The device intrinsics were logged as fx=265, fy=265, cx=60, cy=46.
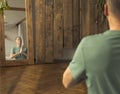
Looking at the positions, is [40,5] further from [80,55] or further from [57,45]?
[80,55]

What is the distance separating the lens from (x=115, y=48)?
0.88 m

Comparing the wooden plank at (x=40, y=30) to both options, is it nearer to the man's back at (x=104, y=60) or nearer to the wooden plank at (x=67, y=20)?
the wooden plank at (x=67, y=20)

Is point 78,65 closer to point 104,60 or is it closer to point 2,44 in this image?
point 104,60

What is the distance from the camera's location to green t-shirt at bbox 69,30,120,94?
0.88m

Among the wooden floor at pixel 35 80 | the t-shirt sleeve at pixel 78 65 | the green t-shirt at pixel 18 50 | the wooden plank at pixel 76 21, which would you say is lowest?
the wooden floor at pixel 35 80

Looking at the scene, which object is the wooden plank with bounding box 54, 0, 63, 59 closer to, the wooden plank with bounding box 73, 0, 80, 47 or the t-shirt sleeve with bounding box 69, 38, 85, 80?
A: the wooden plank with bounding box 73, 0, 80, 47

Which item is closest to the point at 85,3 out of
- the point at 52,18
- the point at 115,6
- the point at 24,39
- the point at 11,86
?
the point at 52,18

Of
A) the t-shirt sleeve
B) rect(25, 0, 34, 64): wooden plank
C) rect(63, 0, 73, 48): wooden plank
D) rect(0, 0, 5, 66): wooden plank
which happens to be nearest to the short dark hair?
the t-shirt sleeve

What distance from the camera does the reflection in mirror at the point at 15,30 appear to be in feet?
19.9

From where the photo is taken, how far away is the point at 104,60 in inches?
34.7

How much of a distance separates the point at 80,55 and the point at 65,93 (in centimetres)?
291

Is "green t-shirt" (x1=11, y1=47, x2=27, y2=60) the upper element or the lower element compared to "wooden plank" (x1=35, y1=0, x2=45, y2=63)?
lower

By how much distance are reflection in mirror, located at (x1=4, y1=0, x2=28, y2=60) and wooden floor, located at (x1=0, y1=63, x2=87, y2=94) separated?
441 mm

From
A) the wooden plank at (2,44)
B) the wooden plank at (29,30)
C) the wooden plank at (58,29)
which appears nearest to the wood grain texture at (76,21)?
the wooden plank at (58,29)
